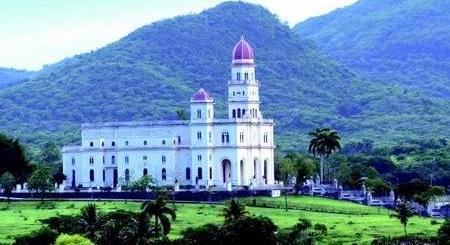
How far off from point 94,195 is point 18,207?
10.3 meters

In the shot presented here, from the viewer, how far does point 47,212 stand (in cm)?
11612

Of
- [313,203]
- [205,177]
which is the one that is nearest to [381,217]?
[313,203]

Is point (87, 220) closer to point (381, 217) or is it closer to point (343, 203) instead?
point (381, 217)

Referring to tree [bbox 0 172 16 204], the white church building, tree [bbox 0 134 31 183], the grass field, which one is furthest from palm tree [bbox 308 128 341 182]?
tree [bbox 0 134 31 183]

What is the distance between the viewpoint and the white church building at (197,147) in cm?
14212

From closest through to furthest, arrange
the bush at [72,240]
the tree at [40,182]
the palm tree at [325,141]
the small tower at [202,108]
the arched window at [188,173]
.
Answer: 1. the bush at [72,240]
2. the tree at [40,182]
3. the palm tree at [325,141]
4. the small tower at [202,108]
5. the arched window at [188,173]

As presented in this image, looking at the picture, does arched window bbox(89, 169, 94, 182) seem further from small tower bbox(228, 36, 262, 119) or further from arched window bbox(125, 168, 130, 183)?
small tower bbox(228, 36, 262, 119)

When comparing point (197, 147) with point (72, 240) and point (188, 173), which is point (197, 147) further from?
point (72, 240)

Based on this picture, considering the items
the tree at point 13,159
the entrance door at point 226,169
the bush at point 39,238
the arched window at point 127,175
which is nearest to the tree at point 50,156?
the tree at point 13,159

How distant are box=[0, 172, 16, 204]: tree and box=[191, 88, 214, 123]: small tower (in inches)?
810

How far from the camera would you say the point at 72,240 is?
8056 centimetres

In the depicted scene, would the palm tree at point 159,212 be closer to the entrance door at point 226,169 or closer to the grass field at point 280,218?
the grass field at point 280,218

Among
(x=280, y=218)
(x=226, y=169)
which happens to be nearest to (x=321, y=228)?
(x=280, y=218)

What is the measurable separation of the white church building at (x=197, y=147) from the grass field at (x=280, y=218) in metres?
13.6
